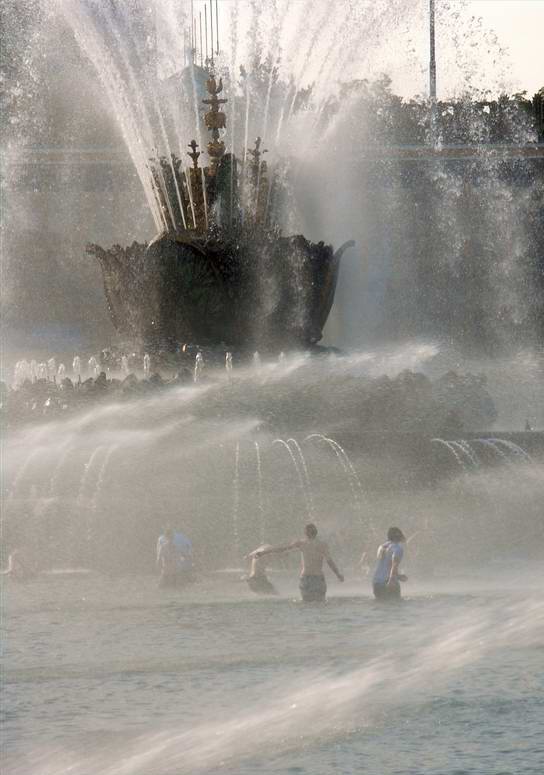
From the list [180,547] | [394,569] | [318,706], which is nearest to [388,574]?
[394,569]

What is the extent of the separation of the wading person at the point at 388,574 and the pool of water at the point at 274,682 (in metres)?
0.20

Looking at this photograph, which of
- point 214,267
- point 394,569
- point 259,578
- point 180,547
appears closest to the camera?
point 394,569

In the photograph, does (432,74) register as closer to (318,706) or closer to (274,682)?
(274,682)

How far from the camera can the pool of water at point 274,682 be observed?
800 centimetres

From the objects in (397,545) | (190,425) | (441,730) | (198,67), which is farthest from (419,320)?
(441,730)

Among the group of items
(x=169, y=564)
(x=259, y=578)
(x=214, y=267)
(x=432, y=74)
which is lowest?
Result: (x=259, y=578)

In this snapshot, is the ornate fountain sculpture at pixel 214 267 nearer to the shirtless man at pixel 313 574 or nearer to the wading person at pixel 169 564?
the wading person at pixel 169 564

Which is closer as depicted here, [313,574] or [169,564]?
[313,574]

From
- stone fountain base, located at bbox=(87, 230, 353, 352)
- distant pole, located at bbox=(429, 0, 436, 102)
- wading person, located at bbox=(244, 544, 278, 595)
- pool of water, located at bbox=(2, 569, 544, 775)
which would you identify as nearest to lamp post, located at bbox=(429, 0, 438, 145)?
distant pole, located at bbox=(429, 0, 436, 102)

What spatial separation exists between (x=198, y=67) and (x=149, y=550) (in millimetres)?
24662

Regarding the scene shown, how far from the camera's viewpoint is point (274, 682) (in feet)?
32.3

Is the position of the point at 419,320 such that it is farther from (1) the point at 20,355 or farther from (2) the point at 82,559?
(2) the point at 82,559

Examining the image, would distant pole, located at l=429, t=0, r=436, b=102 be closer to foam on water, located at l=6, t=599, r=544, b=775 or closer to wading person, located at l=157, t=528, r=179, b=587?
wading person, located at l=157, t=528, r=179, b=587

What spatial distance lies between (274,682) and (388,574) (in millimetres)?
3391
